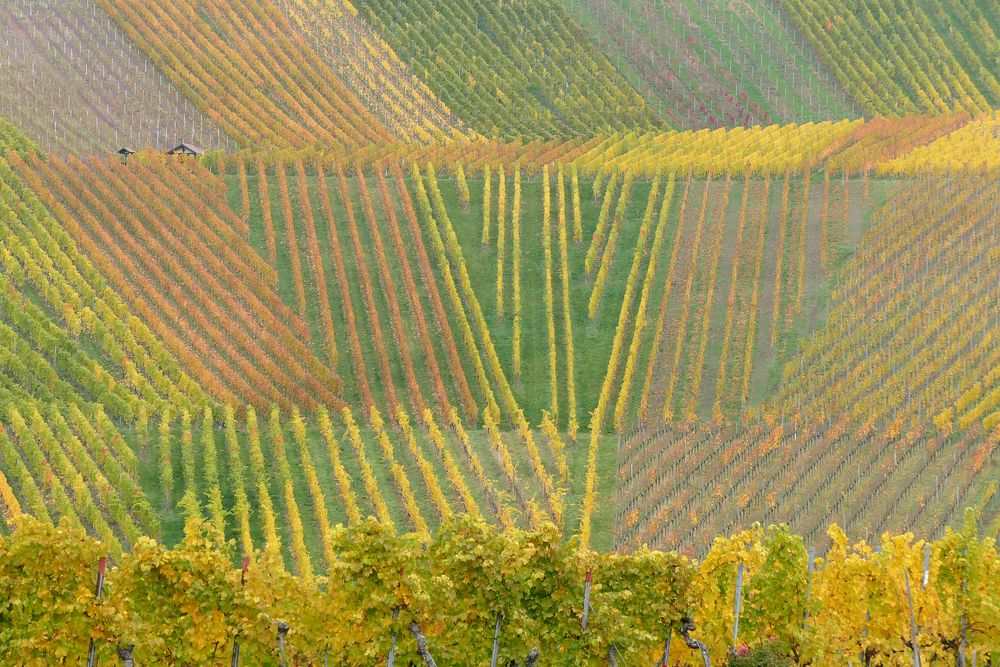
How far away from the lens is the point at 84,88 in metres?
61.0

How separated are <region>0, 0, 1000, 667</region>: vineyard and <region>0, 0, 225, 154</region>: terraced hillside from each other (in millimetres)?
188

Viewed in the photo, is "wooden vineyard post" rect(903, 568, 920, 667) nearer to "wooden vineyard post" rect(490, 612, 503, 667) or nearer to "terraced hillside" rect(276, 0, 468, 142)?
"wooden vineyard post" rect(490, 612, 503, 667)

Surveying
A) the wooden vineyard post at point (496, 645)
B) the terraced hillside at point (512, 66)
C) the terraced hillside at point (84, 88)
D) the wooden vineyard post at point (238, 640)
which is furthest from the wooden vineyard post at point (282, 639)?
the terraced hillside at point (512, 66)

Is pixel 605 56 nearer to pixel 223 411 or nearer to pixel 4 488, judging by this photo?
pixel 223 411

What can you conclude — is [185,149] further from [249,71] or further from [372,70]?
[372,70]

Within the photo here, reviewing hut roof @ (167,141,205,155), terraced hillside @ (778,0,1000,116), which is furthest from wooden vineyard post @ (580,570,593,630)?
terraced hillside @ (778,0,1000,116)

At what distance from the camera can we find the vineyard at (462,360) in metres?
23.2

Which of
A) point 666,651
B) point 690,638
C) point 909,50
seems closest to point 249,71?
point 909,50

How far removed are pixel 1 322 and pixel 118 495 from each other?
30.6 ft

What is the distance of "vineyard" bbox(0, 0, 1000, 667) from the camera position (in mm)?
23156

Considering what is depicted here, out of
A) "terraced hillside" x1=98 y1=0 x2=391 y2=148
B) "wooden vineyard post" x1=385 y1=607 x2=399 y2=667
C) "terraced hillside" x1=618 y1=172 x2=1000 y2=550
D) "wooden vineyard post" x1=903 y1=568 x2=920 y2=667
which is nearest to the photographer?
"wooden vineyard post" x1=385 y1=607 x2=399 y2=667

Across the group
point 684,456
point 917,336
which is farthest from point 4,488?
point 917,336

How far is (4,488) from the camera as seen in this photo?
34.8 metres

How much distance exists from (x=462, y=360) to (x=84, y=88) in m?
24.8
